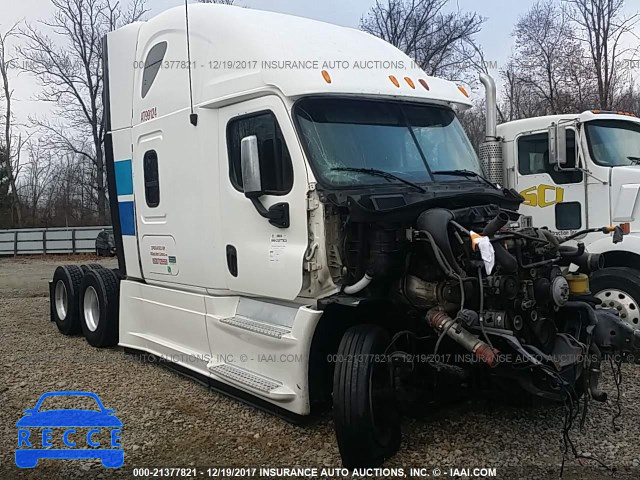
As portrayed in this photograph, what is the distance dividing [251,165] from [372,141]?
3.09 feet

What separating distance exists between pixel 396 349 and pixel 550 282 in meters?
1.15

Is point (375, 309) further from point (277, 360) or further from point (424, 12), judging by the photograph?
point (424, 12)

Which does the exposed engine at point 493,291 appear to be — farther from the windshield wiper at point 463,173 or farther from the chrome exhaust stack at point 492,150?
the chrome exhaust stack at point 492,150

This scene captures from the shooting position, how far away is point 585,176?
727 cm

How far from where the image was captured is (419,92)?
17.2ft

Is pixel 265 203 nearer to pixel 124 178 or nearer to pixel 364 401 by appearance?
pixel 364 401

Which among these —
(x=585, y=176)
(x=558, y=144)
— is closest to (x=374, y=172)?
(x=558, y=144)

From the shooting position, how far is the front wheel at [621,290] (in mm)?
6602

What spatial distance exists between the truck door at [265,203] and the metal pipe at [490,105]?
140 inches

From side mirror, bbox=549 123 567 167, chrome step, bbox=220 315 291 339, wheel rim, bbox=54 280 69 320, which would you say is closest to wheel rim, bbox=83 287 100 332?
wheel rim, bbox=54 280 69 320

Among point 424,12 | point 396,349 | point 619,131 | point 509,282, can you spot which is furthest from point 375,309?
point 424,12

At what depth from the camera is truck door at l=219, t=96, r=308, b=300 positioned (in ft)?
15.3

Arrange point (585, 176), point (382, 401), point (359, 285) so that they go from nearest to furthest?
point (382, 401), point (359, 285), point (585, 176)

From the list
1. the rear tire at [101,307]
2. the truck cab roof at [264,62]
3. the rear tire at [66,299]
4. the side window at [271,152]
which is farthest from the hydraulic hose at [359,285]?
the rear tire at [66,299]
